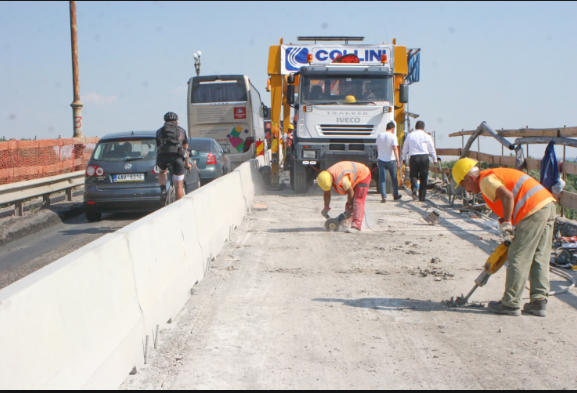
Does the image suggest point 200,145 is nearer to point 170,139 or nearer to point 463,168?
point 170,139

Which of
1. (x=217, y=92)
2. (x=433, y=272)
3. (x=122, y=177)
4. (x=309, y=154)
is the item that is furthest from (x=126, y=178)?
(x=217, y=92)

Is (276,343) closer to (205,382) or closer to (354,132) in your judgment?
(205,382)

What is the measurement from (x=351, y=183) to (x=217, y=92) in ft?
52.1

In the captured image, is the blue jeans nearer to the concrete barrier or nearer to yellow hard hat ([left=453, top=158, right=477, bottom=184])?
the concrete barrier

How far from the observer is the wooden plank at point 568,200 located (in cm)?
841

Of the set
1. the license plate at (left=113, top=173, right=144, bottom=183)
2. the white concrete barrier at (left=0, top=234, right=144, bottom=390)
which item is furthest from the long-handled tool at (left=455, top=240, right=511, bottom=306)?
the license plate at (left=113, top=173, right=144, bottom=183)

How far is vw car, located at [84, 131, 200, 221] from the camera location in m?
11.0

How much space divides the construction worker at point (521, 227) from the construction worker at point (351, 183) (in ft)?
13.0

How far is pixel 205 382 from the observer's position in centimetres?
366

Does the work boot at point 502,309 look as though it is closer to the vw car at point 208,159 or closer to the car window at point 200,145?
the vw car at point 208,159

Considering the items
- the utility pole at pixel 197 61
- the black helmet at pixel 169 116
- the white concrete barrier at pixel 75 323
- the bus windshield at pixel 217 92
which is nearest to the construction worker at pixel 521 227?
the white concrete barrier at pixel 75 323

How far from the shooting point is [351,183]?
955cm

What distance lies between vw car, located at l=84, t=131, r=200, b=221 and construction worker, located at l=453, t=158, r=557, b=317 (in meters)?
7.05

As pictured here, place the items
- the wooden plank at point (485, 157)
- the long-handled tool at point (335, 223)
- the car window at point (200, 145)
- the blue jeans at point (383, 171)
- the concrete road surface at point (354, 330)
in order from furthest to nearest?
the car window at point (200, 145) → the blue jeans at point (383, 171) → the wooden plank at point (485, 157) → the long-handled tool at point (335, 223) → the concrete road surface at point (354, 330)
